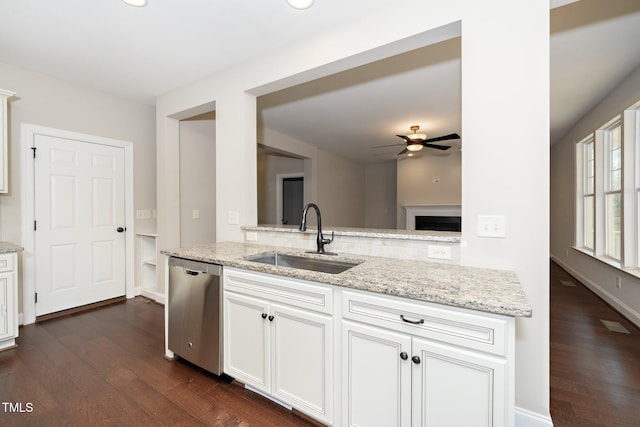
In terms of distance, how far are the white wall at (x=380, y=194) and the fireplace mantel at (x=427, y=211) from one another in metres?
1.17

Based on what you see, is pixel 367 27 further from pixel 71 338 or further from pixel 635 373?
pixel 71 338

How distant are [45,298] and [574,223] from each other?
764 centimetres

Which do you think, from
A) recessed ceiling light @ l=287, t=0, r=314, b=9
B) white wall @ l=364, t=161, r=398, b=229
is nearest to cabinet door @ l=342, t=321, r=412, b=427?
recessed ceiling light @ l=287, t=0, r=314, b=9

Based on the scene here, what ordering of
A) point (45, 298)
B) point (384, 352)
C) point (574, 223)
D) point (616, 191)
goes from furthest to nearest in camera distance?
point (574, 223) < point (616, 191) < point (45, 298) < point (384, 352)

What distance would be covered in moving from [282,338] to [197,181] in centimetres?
299

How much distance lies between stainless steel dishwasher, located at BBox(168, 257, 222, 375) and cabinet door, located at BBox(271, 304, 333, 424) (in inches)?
19.9

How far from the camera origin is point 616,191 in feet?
12.0

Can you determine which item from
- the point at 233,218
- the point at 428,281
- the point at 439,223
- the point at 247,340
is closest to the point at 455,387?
the point at 428,281

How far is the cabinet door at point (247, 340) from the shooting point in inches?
69.4

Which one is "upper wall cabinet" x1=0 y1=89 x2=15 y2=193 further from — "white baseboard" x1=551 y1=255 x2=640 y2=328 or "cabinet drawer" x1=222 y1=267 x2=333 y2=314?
"white baseboard" x1=551 y1=255 x2=640 y2=328

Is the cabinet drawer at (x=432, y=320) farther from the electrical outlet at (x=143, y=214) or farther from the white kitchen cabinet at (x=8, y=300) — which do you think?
the electrical outlet at (x=143, y=214)

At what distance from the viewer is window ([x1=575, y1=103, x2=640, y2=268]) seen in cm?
320

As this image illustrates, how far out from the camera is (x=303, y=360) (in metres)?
1.60

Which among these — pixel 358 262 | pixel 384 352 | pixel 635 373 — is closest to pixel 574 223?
pixel 635 373
